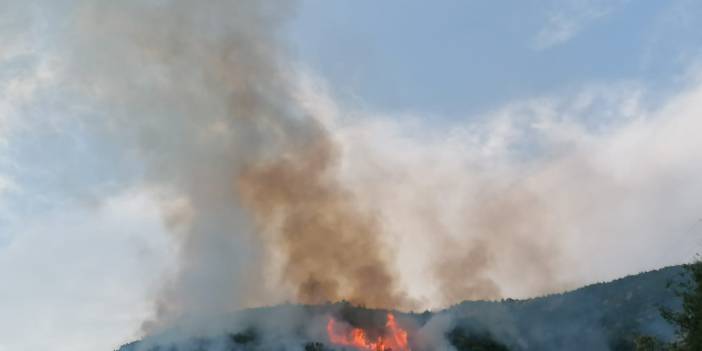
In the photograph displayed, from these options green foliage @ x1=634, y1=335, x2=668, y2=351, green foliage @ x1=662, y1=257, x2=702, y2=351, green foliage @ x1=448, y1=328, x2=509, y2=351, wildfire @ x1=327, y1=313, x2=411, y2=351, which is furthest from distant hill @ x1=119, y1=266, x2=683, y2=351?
green foliage @ x1=634, y1=335, x2=668, y2=351

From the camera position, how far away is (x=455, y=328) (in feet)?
577

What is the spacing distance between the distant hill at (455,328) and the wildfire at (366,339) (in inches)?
87.0

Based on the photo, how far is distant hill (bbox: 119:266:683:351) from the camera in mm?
135250

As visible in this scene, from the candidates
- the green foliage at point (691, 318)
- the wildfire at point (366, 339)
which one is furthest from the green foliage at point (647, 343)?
the wildfire at point (366, 339)

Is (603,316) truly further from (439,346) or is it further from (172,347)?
(172,347)

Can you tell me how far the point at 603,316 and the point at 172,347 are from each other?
124 meters

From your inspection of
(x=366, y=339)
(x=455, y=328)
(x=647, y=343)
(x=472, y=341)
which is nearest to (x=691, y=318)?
(x=647, y=343)

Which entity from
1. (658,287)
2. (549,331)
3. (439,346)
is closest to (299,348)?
(439,346)

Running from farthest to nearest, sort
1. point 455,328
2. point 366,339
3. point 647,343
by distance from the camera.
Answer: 1. point 455,328
2. point 366,339
3. point 647,343

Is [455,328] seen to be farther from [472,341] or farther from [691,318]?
[691,318]

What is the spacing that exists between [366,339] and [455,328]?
139 ft

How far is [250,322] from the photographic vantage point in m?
144

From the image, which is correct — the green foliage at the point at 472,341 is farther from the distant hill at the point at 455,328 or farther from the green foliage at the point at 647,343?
the green foliage at the point at 647,343

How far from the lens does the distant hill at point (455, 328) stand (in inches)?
5325
